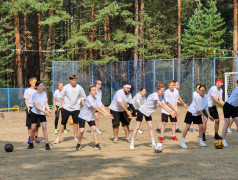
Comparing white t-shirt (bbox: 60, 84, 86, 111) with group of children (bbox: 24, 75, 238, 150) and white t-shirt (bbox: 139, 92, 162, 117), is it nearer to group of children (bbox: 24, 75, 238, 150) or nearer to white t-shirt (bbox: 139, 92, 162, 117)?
group of children (bbox: 24, 75, 238, 150)

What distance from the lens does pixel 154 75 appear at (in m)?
25.6

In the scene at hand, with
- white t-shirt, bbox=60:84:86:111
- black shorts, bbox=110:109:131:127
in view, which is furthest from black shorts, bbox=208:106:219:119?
white t-shirt, bbox=60:84:86:111

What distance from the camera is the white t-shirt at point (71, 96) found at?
35.9 feet

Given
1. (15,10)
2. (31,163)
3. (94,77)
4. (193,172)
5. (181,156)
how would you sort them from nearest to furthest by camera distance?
1. (193,172)
2. (31,163)
3. (181,156)
4. (94,77)
5. (15,10)

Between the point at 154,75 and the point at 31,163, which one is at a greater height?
the point at 154,75

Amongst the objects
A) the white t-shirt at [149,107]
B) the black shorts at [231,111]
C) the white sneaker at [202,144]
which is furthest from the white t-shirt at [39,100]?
the black shorts at [231,111]

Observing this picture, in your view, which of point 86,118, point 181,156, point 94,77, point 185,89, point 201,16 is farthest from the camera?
point 201,16

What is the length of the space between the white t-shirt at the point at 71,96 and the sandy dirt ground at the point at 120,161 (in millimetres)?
1075

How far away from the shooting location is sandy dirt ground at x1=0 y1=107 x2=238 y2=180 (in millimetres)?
6966

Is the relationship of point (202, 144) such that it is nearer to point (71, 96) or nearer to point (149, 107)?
point (149, 107)

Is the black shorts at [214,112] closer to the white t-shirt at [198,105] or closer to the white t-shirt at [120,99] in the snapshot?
the white t-shirt at [198,105]

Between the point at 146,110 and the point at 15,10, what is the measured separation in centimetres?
2167

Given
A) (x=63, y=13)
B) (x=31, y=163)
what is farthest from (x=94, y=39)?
(x=31, y=163)

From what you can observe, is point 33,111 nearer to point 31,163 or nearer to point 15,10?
point 31,163
